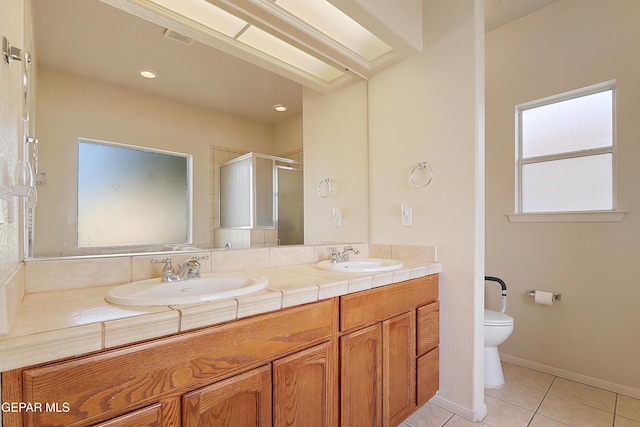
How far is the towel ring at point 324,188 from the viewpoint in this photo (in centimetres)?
200

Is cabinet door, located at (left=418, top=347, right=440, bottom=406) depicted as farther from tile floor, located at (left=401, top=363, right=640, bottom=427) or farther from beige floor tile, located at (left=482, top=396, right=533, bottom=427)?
beige floor tile, located at (left=482, top=396, right=533, bottom=427)

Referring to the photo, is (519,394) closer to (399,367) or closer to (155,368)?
(399,367)

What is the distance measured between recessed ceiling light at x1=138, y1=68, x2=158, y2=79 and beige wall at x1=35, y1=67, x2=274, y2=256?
87 mm

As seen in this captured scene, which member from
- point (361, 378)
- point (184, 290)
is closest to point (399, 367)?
point (361, 378)

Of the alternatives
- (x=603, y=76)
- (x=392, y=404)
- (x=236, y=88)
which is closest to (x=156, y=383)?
(x=392, y=404)

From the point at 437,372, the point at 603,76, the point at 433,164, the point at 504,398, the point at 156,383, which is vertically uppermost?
the point at 603,76

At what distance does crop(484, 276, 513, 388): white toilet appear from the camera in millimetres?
1965

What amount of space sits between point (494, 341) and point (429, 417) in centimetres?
69

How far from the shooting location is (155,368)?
2.39ft

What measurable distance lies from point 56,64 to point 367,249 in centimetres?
183

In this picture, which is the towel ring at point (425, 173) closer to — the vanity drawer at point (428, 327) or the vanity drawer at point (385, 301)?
the vanity drawer at point (385, 301)

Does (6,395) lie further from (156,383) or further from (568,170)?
(568,170)

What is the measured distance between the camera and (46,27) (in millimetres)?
1101

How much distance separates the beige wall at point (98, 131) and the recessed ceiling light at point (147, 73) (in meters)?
0.09
